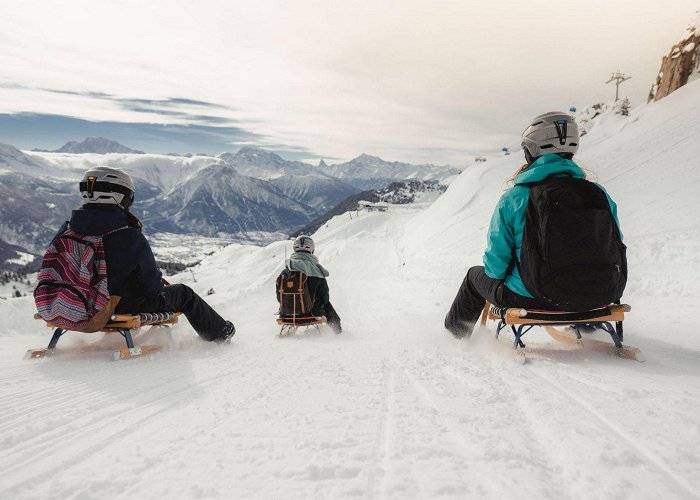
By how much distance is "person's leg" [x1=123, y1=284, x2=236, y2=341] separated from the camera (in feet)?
15.8

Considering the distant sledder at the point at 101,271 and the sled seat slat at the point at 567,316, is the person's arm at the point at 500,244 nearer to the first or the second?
the sled seat slat at the point at 567,316

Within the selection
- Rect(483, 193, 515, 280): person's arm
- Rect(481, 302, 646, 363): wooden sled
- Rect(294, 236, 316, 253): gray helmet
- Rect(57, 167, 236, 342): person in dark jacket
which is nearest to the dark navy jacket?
Rect(57, 167, 236, 342): person in dark jacket

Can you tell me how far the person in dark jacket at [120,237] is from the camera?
4203 millimetres

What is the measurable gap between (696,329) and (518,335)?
3.13 meters

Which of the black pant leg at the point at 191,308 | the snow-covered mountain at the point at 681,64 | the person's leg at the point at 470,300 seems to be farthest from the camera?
the snow-covered mountain at the point at 681,64

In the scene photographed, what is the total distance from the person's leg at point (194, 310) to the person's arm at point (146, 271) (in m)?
0.16

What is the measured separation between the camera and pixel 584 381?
2.95 m

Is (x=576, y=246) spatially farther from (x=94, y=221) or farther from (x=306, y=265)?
(x=94, y=221)

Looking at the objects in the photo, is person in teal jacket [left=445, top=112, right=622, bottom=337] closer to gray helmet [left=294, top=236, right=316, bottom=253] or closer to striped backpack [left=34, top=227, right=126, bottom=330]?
gray helmet [left=294, top=236, right=316, bottom=253]

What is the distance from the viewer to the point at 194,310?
16.8ft

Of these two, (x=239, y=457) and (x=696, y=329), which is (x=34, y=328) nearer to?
(x=239, y=457)

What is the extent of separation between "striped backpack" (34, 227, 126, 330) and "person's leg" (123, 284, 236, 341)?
0.72 m

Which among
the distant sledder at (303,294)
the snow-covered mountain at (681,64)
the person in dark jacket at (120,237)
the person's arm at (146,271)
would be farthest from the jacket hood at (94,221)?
the snow-covered mountain at (681,64)

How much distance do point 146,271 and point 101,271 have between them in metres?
0.46
